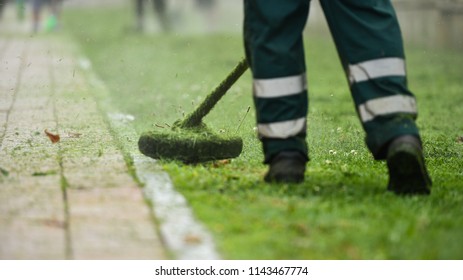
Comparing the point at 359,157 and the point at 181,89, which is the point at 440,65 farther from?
the point at 359,157

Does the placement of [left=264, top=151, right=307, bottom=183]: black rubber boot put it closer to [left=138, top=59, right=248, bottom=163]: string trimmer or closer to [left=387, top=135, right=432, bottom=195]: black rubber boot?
[left=387, top=135, right=432, bottom=195]: black rubber boot

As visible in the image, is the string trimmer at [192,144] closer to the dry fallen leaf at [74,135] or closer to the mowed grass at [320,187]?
the mowed grass at [320,187]

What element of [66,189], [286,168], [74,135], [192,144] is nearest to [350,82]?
[286,168]

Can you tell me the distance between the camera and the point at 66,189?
145 inches

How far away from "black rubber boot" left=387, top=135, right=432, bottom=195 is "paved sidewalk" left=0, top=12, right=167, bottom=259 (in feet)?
3.00

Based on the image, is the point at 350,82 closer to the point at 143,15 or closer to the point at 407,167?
the point at 407,167

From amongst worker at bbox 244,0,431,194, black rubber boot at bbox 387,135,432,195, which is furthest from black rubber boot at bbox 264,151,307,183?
black rubber boot at bbox 387,135,432,195

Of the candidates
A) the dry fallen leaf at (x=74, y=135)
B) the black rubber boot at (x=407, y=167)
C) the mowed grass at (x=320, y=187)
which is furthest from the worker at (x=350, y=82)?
the dry fallen leaf at (x=74, y=135)

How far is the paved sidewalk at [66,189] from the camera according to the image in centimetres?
293

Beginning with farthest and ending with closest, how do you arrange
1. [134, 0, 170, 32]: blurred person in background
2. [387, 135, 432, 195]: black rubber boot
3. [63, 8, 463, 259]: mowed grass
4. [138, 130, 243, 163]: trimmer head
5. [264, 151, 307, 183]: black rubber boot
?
1. [134, 0, 170, 32]: blurred person in background
2. [138, 130, 243, 163]: trimmer head
3. [264, 151, 307, 183]: black rubber boot
4. [387, 135, 432, 195]: black rubber boot
5. [63, 8, 463, 259]: mowed grass

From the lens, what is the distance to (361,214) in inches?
128

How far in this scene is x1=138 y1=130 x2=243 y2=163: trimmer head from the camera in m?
4.29
